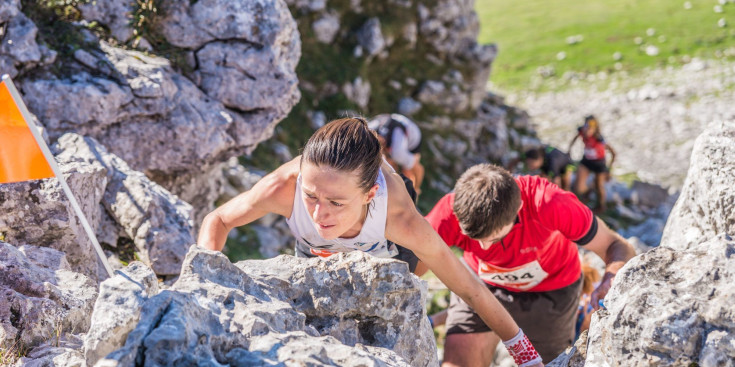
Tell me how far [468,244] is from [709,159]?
8.53 ft

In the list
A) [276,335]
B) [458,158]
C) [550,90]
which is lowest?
[550,90]

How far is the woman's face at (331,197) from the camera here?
488cm

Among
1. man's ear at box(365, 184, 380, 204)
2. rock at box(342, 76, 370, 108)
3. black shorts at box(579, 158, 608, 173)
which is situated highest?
man's ear at box(365, 184, 380, 204)

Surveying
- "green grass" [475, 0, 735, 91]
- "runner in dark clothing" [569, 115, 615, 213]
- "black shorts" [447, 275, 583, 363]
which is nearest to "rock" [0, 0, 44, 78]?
"black shorts" [447, 275, 583, 363]

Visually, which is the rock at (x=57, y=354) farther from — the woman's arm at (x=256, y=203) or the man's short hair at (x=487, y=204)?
the man's short hair at (x=487, y=204)

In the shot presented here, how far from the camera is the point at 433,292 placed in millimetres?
12469

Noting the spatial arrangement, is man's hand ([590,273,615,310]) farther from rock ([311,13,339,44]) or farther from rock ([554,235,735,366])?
rock ([311,13,339,44])

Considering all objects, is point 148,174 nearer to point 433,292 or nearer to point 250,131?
point 250,131

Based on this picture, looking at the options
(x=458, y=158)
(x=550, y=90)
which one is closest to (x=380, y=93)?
(x=458, y=158)

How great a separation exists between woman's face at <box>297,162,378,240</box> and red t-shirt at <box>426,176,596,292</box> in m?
1.94

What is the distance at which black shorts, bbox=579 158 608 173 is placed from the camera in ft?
59.2

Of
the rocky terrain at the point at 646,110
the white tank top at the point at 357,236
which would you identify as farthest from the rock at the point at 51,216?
the rocky terrain at the point at 646,110

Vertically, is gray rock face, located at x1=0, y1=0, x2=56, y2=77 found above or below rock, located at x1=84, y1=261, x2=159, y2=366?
above

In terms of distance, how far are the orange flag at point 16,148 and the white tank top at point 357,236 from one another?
2045 millimetres
